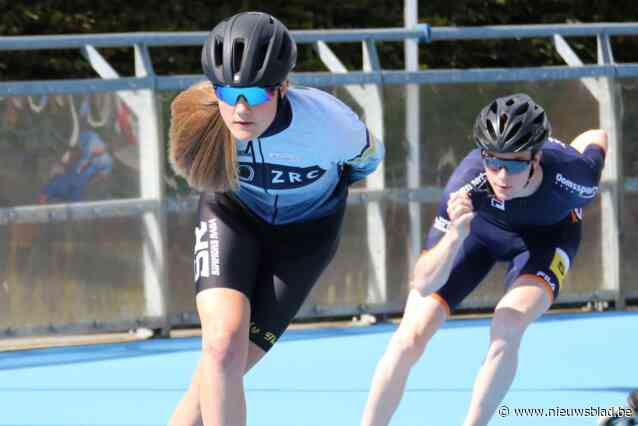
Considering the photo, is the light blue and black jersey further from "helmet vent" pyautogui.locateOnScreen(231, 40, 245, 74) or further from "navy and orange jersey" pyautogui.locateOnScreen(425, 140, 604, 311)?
"navy and orange jersey" pyautogui.locateOnScreen(425, 140, 604, 311)

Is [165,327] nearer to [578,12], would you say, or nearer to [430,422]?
[430,422]

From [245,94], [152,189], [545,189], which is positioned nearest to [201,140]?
[245,94]

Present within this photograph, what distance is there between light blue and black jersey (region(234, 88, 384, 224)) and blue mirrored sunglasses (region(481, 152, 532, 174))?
745 millimetres

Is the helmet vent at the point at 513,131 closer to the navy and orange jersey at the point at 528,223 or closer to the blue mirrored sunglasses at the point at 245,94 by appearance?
the navy and orange jersey at the point at 528,223

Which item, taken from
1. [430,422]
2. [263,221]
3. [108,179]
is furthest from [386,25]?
[263,221]

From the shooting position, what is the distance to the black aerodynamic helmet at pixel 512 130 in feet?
21.6

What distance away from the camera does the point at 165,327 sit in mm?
11516

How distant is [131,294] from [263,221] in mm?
5592

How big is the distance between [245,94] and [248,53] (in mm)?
157

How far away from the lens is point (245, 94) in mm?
5473

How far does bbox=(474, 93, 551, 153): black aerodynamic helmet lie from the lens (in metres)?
6.59
